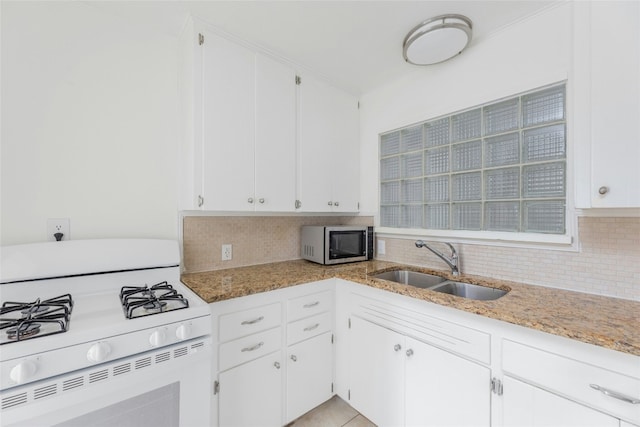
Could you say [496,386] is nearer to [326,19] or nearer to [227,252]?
[227,252]

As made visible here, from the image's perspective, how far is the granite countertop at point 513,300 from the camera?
3.06 feet

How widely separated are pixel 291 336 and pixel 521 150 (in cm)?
169

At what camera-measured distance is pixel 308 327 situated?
1706mm

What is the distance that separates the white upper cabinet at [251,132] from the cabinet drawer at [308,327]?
738 mm

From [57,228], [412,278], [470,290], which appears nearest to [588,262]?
[470,290]

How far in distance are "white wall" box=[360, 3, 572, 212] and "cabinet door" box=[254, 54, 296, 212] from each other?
751mm

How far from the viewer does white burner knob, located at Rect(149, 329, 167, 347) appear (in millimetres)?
1003

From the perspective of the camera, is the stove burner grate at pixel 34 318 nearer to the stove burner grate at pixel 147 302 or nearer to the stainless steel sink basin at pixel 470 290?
the stove burner grate at pixel 147 302

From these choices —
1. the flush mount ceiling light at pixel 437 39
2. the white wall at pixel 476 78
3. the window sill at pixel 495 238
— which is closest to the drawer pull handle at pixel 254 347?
the window sill at pixel 495 238

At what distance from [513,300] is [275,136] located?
1.61 m

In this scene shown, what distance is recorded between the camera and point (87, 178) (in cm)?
148

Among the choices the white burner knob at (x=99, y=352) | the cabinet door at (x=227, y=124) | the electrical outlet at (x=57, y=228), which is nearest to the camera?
the white burner knob at (x=99, y=352)

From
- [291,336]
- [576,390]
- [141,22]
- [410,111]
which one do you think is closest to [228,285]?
[291,336]

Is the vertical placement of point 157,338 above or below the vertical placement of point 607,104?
below
